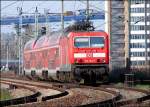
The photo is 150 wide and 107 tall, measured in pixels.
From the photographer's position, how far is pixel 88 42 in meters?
26.1

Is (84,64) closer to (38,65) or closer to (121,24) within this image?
(38,65)

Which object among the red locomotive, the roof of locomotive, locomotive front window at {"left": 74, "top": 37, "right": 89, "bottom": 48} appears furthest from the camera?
the roof of locomotive

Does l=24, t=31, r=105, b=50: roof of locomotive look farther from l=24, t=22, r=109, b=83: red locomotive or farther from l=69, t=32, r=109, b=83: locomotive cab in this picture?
l=69, t=32, r=109, b=83: locomotive cab

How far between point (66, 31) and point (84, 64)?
8.67ft

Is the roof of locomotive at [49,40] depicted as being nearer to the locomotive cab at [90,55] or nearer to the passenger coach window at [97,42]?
the locomotive cab at [90,55]

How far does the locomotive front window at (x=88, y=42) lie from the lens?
85.5 ft

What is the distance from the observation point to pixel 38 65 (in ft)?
113

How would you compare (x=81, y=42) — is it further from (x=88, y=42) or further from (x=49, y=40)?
(x=49, y=40)

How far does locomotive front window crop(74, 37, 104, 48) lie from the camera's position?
85.5 ft

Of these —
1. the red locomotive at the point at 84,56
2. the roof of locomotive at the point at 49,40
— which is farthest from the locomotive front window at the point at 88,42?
the roof of locomotive at the point at 49,40

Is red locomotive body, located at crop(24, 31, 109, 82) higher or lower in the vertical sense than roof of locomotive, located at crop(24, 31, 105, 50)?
lower

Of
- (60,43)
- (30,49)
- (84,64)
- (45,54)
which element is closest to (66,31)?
(60,43)

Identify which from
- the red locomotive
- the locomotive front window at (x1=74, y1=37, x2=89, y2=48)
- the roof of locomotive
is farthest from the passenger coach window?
Answer: the roof of locomotive

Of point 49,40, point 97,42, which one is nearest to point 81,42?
point 97,42
